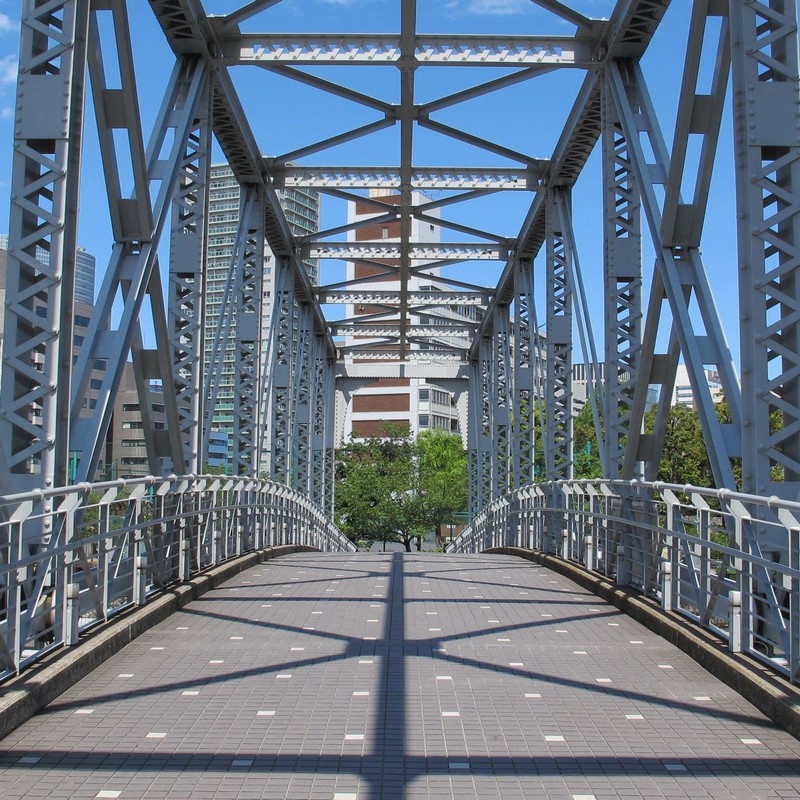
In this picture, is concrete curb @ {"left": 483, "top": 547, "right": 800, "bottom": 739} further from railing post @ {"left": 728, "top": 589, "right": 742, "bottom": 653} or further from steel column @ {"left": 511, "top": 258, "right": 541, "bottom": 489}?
steel column @ {"left": 511, "top": 258, "right": 541, "bottom": 489}

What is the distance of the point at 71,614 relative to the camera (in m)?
6.38

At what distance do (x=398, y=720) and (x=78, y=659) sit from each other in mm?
2107

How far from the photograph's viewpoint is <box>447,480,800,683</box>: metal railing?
566 centimetres

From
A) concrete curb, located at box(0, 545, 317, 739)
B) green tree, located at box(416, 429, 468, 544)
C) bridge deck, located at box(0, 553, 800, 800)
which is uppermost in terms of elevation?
green tree, located at box(416, 429, 468, 544)

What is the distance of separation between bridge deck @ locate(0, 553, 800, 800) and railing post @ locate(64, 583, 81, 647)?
0.32 metres

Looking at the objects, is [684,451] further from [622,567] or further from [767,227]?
[767,227]

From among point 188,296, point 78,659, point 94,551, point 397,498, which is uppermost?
point 188,296

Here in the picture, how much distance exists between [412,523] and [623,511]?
4314cm

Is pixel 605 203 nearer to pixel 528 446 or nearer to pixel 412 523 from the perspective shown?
pixel 528 446

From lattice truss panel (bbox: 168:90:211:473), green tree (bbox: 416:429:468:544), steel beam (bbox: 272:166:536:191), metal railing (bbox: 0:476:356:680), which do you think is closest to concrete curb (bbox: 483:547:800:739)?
metal railing (bbox: 0:476:356:680)

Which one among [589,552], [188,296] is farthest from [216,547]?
[589,552]

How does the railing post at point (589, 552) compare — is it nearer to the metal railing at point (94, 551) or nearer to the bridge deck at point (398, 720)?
the bridge deck at point (398, 720)

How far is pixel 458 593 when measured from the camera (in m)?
10.5

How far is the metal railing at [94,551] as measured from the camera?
217 inches
